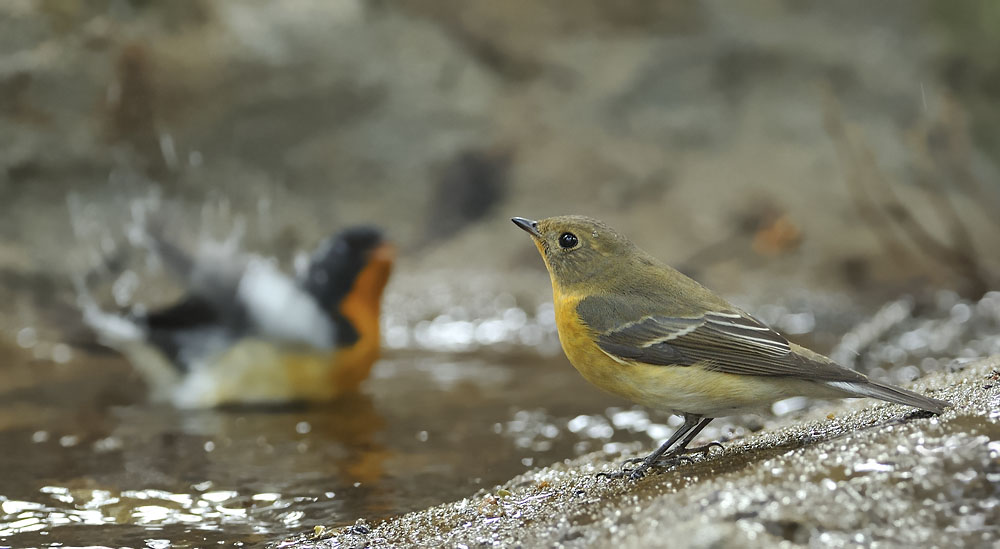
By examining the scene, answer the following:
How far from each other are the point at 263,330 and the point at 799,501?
3.78 metres

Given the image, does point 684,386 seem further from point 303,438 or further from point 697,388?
point 303,438

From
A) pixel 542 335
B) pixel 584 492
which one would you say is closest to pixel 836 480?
pixel 584 492

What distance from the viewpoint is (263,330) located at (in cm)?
541

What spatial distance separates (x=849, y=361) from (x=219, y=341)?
3.53 metres

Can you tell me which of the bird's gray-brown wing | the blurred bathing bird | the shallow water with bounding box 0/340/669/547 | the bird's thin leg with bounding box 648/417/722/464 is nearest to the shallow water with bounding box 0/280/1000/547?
the shallow water with bounding box 0/340/669/547

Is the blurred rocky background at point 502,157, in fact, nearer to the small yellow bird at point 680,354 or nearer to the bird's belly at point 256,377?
the bird's belly at point 256,377

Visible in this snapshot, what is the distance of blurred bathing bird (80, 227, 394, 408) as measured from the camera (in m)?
5.30

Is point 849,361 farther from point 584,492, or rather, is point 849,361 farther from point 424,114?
point 424,114

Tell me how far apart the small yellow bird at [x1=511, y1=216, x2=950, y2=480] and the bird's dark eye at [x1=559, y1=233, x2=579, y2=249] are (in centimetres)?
16

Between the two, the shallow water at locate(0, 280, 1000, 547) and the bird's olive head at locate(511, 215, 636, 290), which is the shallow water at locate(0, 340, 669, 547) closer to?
the shallow water at locate(0, 280, 1000, 547)

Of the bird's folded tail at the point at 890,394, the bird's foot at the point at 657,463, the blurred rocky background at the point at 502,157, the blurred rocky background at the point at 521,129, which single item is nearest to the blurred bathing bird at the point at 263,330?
the blurred rocky background at the point at 502,157

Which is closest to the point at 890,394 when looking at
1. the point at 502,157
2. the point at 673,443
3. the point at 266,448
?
the point at 673,443

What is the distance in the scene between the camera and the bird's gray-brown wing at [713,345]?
115 inches

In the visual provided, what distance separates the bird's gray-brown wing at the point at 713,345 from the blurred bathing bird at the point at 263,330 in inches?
96.8
